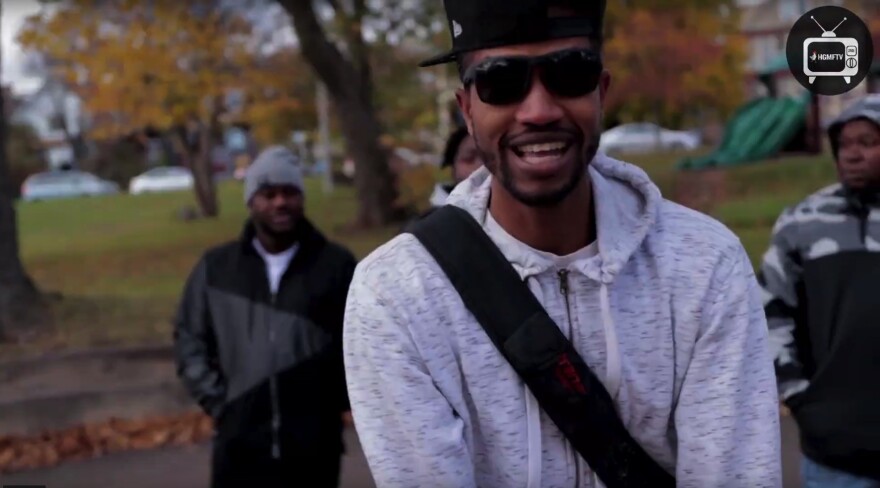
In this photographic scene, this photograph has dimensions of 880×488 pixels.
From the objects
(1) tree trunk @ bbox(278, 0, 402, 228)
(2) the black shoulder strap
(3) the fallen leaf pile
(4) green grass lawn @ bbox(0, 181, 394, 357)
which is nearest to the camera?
(2) the black shoulder strap

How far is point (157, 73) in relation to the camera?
12.6 metres

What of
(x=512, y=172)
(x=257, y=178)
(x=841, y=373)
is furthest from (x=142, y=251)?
(x=512, y=172)

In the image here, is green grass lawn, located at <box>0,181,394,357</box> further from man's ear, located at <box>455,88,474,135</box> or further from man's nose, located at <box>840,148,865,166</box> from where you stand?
man's ear, located at <box>455,88,474,135</box>

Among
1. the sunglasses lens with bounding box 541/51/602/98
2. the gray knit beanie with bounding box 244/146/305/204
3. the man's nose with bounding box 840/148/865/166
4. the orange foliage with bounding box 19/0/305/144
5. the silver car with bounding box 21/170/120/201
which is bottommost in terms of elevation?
the silver car with bounding box 21/170/120/201

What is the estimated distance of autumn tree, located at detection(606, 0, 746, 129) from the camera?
9.36m

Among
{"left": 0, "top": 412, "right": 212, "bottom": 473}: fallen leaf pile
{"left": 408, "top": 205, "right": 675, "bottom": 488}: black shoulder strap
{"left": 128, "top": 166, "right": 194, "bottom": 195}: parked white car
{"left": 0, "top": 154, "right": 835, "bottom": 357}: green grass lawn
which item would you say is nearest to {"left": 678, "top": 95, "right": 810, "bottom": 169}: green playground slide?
{"left": 0, "top": 154, "right": 835, "bottom": 357}: green grass lawn

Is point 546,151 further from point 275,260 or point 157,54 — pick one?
point 157,54

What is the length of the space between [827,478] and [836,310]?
0.56 meters

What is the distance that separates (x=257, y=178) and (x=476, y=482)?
3.05 metres

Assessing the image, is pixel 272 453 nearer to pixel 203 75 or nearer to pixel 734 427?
pixel 734 427

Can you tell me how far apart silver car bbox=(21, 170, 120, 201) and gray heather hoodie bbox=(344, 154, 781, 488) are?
37.6 meters

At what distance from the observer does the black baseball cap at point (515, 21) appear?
1693mm

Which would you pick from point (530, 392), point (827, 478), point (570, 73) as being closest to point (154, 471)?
point (827, 478)

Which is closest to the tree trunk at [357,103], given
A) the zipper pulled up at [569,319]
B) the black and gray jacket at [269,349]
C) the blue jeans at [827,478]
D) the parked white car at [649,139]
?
the parked white car at [649,139]
